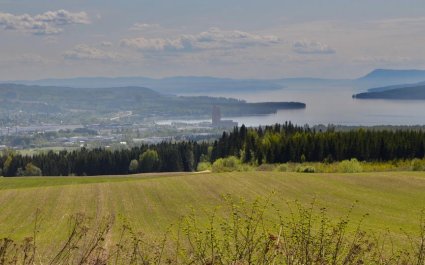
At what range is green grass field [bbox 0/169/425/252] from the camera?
Answer: 2908cm

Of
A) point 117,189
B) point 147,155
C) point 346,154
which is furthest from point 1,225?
point 147,155

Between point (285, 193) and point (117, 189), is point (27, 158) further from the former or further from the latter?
point (285, 193)

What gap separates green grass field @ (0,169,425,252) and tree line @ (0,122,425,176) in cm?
3420

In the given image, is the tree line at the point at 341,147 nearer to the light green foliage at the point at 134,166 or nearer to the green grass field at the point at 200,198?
the light green foliage at the point at 134,166

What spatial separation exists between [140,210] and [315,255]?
28.2 m

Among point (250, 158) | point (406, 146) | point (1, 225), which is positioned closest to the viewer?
point (1, 225)

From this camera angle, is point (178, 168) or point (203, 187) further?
point (178, 168)

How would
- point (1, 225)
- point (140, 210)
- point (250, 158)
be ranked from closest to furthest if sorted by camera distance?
1. point (1, 225)
2. point (140, 210)
3. point (250, 158)

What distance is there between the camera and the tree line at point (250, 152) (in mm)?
78500

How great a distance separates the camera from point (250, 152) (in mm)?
92250

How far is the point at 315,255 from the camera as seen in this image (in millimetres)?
6602

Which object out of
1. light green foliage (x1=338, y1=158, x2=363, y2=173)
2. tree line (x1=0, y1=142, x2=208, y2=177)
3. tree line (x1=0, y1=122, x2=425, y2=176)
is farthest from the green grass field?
tree line (x1=0, y1=142, x2=208, y2=177)

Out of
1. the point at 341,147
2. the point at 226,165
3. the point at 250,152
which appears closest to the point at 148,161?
the point at 250,152

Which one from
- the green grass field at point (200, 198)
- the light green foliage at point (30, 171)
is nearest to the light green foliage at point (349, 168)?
the green grass field at point (200, 198)
